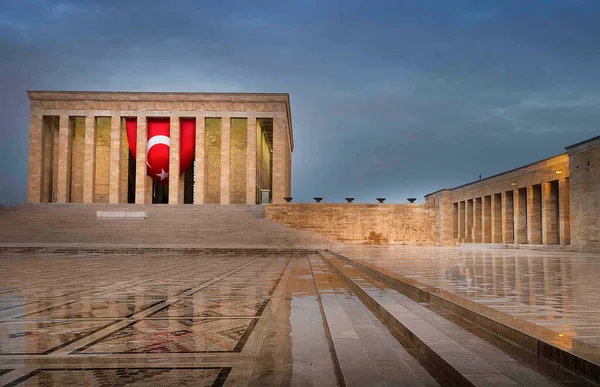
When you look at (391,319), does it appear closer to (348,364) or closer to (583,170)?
(348,364)

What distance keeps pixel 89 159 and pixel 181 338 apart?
132 feet

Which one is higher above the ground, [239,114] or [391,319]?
[239,114]

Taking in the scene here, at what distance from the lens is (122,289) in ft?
29.1

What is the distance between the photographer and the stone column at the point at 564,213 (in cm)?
2672

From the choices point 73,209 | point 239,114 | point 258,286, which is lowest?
point 258,286

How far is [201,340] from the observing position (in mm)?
4668

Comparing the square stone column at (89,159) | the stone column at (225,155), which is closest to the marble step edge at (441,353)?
the stone column at (225,155)

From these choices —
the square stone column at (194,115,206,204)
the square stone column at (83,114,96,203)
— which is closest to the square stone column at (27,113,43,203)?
the square stone column at (83,114,96,203)

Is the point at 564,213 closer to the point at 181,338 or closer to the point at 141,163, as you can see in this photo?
the point at 181,338

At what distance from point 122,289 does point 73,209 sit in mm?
28357

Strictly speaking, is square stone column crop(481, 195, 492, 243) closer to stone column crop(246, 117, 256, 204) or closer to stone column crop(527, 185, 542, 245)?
stone column crop(527, 185, 542, 245)

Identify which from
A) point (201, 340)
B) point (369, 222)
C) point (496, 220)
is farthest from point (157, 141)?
point (201, 340)

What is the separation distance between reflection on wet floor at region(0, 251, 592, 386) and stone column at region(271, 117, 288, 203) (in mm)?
33523

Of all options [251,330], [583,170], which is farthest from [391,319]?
[583,170]
